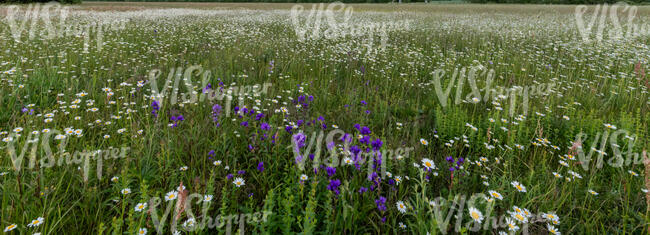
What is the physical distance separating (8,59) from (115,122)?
12.5ft

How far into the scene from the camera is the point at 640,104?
379 cm

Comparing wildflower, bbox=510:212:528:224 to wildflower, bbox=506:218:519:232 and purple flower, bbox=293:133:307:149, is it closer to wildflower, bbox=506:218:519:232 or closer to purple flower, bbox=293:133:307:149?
wildflower, bbox=506:218:519:232

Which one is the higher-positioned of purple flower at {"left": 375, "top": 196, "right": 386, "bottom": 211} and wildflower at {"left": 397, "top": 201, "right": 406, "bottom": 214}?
purple flower at {"left": 375, "top": 196, "right": 386, "bottom": 211}

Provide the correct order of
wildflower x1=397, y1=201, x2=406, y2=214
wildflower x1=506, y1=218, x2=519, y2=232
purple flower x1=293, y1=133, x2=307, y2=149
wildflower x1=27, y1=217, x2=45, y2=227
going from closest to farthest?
wildflower x1=27, y1=217, x2=45, y2=227
wildflower x1=506, y1=218, x2=519, y2=232
wildflower x1=397, y1=201, x2=406, y2=214
purple flower x1=293, y1=133, x2=307, y2=149

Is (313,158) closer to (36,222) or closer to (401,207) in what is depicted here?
(401,207)

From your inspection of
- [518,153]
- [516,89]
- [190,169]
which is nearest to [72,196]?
[190,169]

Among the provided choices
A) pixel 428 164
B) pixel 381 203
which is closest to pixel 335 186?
pixel 381 203

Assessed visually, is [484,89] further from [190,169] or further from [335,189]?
[190,169]

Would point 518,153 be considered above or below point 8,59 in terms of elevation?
below

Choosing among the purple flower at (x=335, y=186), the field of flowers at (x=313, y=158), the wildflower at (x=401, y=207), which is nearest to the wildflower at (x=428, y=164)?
the field of flowers at (x=313, y=158)

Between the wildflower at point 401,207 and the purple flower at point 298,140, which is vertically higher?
the purple flower at point 298,140

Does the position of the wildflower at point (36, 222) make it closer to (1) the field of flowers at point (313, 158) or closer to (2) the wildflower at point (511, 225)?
(1) the field of flowers at point (313, 158)

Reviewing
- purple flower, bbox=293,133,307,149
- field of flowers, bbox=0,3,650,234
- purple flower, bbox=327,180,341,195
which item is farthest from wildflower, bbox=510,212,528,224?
purple flower, bbox=293,133,307,149

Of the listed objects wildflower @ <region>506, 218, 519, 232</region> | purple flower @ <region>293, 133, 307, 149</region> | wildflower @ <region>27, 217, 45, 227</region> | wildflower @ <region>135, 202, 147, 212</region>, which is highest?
purple flower @ <region>293, 133, 307, 149</region>
